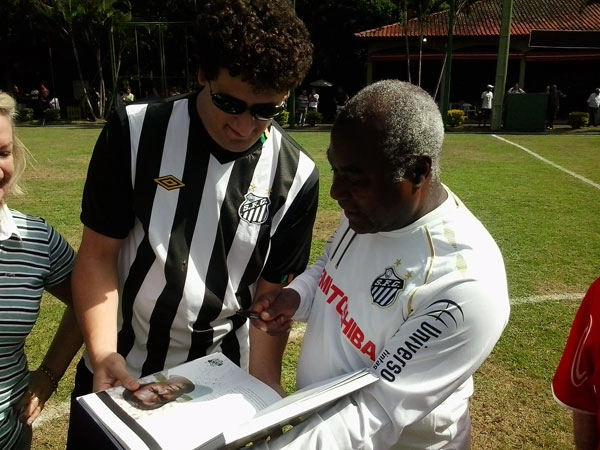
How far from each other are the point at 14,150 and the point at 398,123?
4.66 feet

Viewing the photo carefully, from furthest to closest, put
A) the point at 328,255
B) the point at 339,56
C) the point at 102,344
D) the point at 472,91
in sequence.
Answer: the point at 339,56 → the point at 472,91 → the point at 328,255 → the point at 102,344

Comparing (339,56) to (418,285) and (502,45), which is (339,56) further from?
(418,285)

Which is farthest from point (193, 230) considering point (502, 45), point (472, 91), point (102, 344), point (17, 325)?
point (472, 91)

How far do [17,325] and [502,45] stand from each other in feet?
77.0

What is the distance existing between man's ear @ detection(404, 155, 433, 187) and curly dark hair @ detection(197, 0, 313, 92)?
54 centimetres

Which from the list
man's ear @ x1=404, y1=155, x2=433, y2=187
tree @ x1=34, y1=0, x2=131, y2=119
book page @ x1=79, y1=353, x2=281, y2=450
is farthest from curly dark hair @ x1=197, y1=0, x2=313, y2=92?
tree @ x1=34, y1=0, x2=131, y2=119

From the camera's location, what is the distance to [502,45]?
22516 mm

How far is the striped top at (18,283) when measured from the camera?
2.01 meters

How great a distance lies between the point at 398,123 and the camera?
1584mm

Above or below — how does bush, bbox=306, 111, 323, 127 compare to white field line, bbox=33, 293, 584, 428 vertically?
above

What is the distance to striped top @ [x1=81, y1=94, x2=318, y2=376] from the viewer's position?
200 centimetres

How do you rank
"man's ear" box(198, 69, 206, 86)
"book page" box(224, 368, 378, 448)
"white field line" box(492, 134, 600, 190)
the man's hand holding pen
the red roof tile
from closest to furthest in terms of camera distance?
"book page" box(224, 368, 378, 448) → "man's ear" box(198, 69, 206, 86) → the man's hand holding pen → "white field line" box(492, 134, 600, 190) → the red roof tile

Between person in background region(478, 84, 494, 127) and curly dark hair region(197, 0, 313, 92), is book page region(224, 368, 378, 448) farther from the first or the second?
person in background region(478, 84, 494, 127)

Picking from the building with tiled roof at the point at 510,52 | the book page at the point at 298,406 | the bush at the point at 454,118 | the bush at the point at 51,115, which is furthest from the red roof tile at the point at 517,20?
the book page at the point at 298,406
